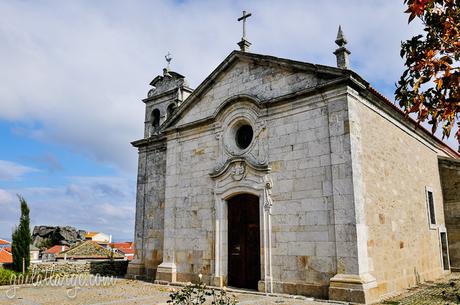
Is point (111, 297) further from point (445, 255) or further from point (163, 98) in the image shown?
point (445, 255)

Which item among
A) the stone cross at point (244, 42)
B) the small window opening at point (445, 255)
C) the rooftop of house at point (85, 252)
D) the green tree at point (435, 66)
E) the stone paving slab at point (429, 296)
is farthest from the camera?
the rooftop of house at point (85, 252)

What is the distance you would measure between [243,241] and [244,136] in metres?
3.23

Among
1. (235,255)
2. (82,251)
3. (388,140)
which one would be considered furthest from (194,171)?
(82,251)

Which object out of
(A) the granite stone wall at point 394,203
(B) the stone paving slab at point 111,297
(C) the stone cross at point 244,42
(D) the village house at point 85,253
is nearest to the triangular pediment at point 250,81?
(C) the stone cross at point 244,42

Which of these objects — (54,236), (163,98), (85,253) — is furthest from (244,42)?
(54,236)

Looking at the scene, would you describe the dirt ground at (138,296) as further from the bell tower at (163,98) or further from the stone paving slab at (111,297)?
the bell tower at (163,98)

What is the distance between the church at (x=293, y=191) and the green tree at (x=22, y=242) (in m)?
3.88

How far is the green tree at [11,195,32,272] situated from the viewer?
13.7 metres

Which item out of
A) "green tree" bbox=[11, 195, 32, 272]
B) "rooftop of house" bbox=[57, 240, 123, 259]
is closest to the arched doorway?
"green tree" bbox=[11, 195, 32, 272]

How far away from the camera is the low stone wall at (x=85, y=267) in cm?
1436

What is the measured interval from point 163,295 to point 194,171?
13.8 feet

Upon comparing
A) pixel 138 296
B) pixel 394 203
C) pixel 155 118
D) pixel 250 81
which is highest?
pixel 155 118

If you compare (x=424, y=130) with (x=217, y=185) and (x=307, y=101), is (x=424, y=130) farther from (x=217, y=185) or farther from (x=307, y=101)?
(x=217, y=185)

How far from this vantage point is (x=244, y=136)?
39.3 ft
